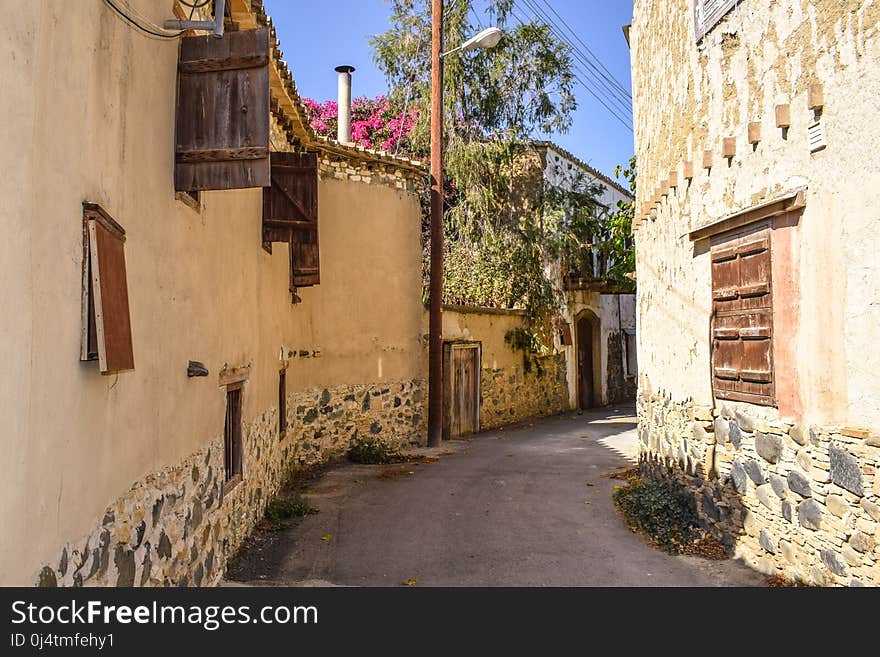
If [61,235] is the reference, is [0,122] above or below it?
above

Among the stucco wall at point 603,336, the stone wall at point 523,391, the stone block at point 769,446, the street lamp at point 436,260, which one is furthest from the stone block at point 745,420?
the stucco wall at point 603,336

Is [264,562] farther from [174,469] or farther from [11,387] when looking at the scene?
[11,387]

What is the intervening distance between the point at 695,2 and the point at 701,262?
279cm

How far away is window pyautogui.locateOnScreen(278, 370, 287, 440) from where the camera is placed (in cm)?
1005

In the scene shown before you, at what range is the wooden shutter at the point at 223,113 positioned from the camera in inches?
189

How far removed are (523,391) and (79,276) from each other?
1499 cm

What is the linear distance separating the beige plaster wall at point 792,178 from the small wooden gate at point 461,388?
21.1ft

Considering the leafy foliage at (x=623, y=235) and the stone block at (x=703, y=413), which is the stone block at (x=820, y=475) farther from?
the leafy foliage at (x=623, y=235)

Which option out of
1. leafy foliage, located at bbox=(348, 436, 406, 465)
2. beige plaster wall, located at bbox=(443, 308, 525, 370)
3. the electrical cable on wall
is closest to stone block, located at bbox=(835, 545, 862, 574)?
the electrical cable on wall

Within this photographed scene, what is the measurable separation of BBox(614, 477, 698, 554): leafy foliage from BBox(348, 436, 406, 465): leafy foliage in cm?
472

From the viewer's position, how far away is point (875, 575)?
15.5 ft

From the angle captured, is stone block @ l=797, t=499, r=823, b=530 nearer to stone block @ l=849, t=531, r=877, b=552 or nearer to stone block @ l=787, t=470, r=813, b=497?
stone block @ l=787, t=470, r=813, b=497

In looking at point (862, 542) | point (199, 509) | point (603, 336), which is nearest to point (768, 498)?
point (862, 542)
